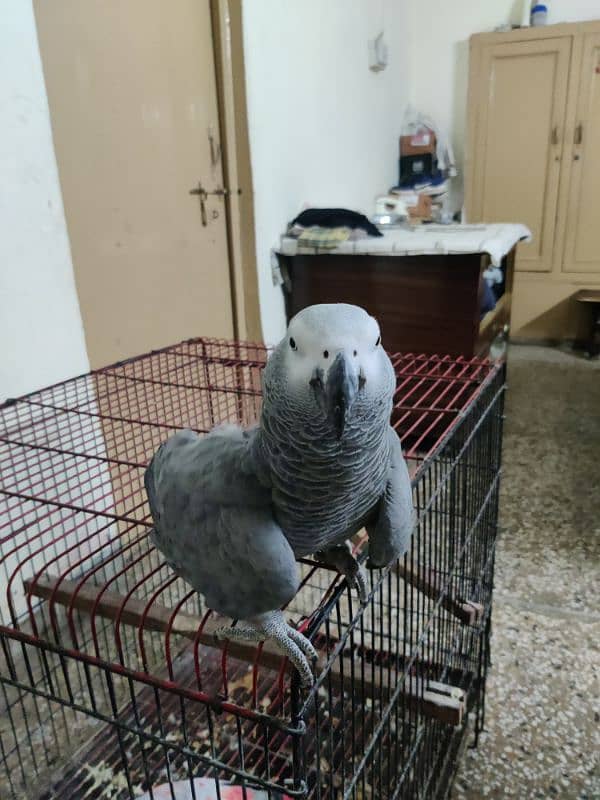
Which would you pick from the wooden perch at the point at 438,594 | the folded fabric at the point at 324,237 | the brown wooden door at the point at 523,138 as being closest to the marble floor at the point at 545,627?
the wooden perch at the point at 438,594

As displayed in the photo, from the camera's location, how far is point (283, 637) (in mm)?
518

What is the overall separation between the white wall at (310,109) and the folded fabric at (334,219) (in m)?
0.08

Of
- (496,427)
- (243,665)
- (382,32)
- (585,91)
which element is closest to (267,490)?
(496,427)

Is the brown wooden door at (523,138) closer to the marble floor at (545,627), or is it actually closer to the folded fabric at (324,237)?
the marble floor at (545,627)

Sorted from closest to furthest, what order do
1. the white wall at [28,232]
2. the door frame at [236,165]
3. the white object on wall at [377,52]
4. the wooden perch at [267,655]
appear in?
the wooden perch at [267,655], the white wall at [28,232], the door frame at [236,165], the white object on wall at [377,52]

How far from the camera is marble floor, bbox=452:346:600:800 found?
3.42 ft

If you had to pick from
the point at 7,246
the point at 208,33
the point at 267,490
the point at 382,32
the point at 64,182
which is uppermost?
the point at 382,32

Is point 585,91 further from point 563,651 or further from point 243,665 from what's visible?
point 243,665

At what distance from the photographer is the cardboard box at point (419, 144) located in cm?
349

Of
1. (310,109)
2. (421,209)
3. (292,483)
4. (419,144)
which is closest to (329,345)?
(292,483)

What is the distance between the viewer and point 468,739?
1106 millimetres

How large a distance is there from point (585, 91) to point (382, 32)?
1.13 m

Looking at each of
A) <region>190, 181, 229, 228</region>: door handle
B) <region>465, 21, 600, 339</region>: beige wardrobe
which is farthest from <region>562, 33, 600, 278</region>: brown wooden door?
<region>190, 181, 229, 228</region>: door handle

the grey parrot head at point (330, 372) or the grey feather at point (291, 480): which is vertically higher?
the grey parrot head at point (330, 372)
